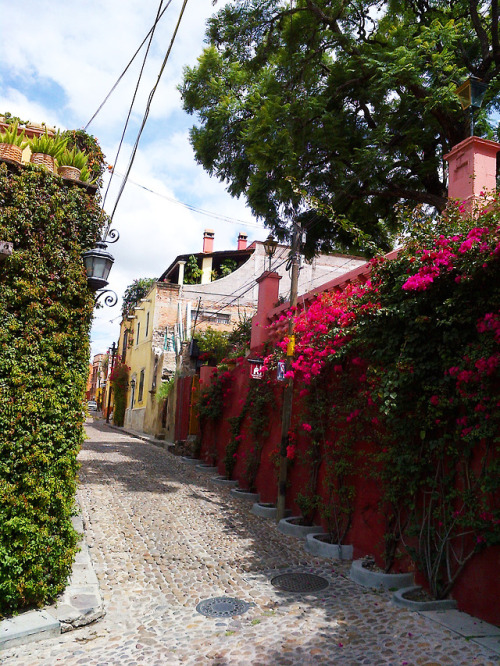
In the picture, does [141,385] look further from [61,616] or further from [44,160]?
[61,616]

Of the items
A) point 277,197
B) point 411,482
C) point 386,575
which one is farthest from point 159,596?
point 277,197

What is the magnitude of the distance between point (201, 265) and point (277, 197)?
62.1 ft

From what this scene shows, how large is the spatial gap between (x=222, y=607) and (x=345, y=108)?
31.5 ft

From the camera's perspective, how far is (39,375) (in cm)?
472

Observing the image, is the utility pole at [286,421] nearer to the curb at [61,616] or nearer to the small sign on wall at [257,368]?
the small sign on wall at [257,368]

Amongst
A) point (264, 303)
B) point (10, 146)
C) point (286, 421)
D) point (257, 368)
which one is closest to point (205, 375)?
point (264, 303)

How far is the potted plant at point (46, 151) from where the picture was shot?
524 cm

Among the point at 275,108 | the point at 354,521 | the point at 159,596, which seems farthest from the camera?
the point at 275,108

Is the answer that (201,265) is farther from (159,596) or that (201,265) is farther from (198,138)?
(159,596)

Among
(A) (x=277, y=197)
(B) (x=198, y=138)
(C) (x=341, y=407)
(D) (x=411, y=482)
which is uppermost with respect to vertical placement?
(B) (x=198, y=138)

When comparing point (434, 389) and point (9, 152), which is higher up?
point (9, 152)

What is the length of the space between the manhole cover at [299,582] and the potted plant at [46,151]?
15.8 ft

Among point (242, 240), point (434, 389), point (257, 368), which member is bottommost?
point (434, 389)

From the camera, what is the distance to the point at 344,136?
10578 millimetres
